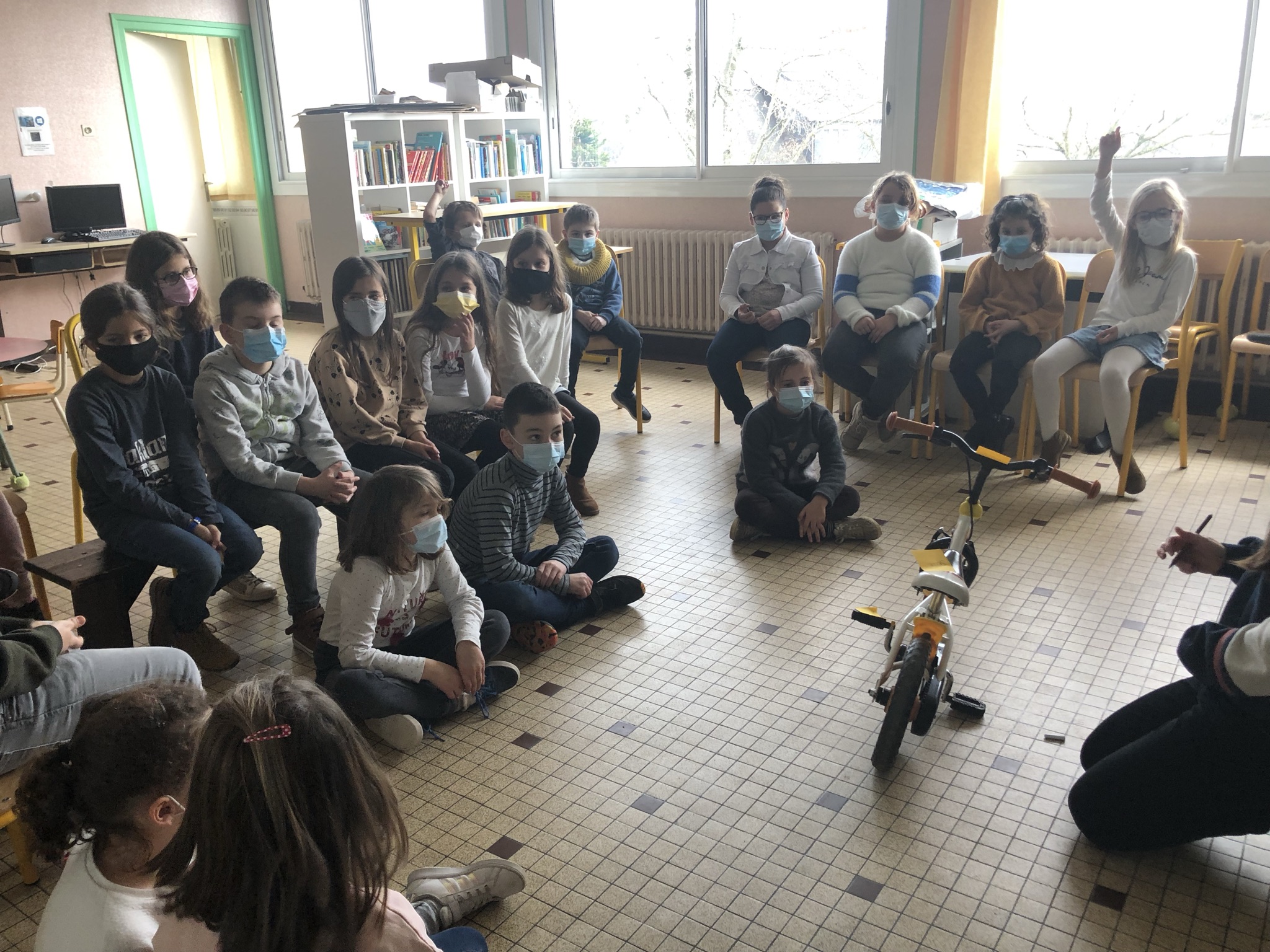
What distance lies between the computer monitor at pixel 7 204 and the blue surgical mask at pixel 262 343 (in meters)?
4.69

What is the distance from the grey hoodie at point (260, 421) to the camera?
269 centimetres

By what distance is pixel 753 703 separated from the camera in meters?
2.40

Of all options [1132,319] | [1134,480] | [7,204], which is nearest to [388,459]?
[1134,480]

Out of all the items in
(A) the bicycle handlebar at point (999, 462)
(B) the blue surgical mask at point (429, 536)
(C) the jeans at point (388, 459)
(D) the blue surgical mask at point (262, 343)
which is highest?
(D) the blue surgical mask at point (262, 343)

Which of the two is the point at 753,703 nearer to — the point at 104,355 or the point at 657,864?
the point at 657,864

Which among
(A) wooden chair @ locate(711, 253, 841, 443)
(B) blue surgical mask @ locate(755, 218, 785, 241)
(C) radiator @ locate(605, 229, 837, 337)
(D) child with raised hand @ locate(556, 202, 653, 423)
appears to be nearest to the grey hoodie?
(D) child with raised hand @ locate(556, 202, 653, 423)

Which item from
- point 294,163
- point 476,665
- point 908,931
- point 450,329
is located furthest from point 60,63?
point 908,931

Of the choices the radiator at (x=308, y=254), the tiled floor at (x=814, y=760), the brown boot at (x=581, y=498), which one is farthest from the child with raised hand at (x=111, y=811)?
the radiator at (x=308, y=254)

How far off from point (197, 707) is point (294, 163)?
728 cm

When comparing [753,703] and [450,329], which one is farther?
[450,329]

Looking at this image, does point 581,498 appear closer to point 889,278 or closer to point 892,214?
point 889,278

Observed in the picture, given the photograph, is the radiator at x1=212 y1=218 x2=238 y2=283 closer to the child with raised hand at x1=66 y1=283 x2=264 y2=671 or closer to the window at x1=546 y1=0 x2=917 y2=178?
the window at x1=546 y1=0 x2=917 y2=178

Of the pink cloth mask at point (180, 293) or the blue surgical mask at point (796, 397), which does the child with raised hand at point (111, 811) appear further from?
the blue surgical mask at point (796, 397)

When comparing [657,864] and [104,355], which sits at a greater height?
[104,355]
